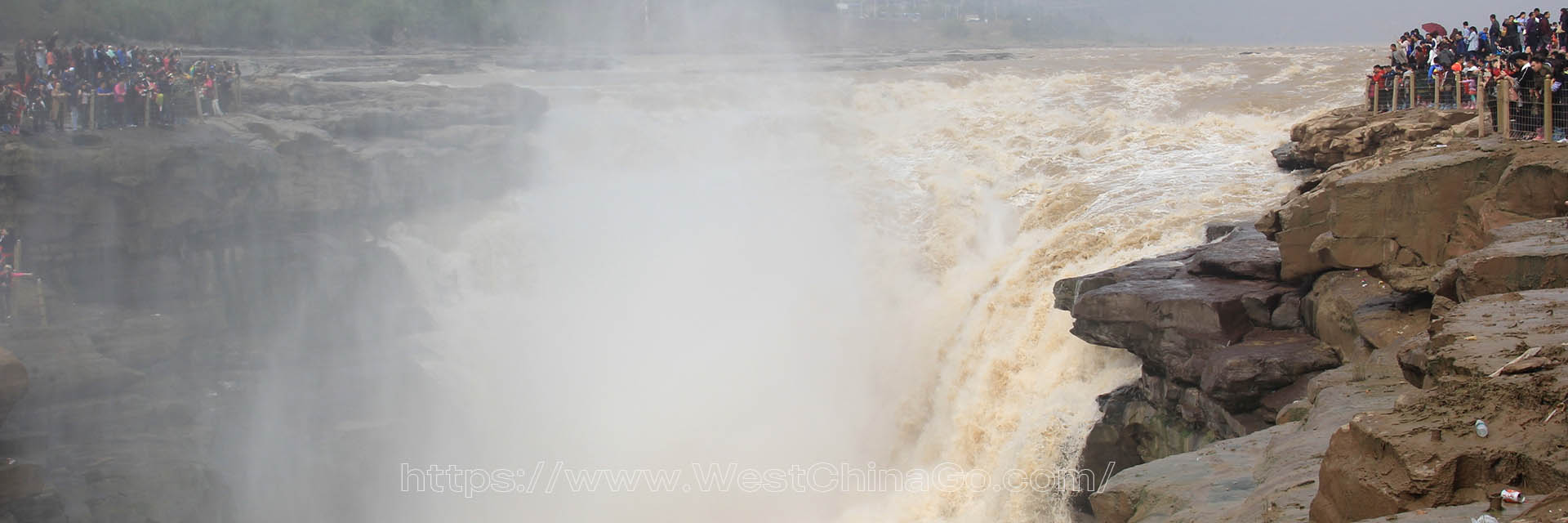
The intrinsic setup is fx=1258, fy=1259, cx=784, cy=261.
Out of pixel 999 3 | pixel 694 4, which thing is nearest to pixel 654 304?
pixel 694 4

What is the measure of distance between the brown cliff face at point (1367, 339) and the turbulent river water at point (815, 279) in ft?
3.66

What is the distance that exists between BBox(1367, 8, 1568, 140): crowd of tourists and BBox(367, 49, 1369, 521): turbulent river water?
1.84 meters

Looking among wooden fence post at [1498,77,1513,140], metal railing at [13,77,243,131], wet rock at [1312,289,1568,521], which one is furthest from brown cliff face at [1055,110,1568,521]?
metal railing at [13,77,243,131]

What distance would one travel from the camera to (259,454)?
1555 centimetres

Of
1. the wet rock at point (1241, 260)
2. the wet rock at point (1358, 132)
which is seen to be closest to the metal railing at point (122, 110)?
the wet rock at point (1241, 260)

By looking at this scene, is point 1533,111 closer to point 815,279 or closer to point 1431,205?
point 1431,205

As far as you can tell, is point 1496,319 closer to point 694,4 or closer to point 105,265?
point 105,265

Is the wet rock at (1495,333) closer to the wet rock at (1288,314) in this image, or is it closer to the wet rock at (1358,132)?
the wet rock at (1288,314)

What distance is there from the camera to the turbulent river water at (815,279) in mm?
13695

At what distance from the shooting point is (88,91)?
52.3 feet

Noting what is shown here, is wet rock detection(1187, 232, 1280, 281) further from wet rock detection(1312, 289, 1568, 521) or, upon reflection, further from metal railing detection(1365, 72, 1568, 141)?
wet rock detection(1312, 289, 1568, 521)

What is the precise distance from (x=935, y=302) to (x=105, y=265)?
1029 centimetres

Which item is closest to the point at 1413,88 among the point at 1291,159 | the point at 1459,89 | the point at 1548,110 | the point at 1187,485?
the point at 1459,89

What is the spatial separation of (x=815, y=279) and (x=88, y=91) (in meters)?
9.84
